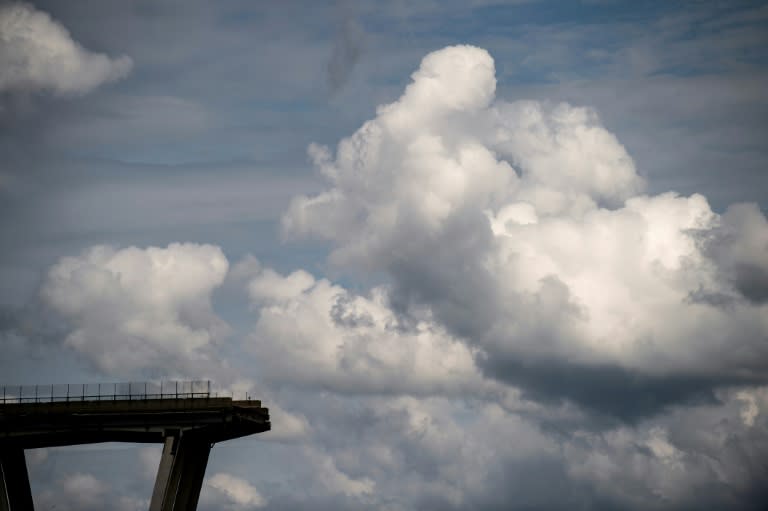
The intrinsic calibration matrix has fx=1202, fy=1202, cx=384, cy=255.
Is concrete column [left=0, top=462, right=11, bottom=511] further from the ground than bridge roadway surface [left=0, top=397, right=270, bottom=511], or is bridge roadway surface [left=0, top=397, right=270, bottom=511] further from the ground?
bridge roadway surface [left=0, top=397, right=270, bottom=511]

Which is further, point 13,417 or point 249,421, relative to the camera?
point 249,421

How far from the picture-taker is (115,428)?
376 ft

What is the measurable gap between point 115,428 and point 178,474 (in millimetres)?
7451

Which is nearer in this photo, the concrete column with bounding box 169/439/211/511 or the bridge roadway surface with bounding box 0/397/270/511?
the bridge roadway surface with bounding box 0/397/270/511

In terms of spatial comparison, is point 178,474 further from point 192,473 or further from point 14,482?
Answer: point 14,482

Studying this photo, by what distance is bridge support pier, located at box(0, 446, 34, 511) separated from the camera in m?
112

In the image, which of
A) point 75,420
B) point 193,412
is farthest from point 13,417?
point 193,412

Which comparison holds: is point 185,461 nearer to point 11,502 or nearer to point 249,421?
point 249,421

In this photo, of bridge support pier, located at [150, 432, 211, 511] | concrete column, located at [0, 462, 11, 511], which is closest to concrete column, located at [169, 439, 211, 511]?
bridge support pier, located at [150, 432, 211, 511]

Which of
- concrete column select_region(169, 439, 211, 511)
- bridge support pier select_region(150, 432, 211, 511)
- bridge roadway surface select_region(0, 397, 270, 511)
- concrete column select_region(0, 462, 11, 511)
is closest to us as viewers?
concrete column select_region(0, 462, 11, 511)

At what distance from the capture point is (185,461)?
116750 millimetres

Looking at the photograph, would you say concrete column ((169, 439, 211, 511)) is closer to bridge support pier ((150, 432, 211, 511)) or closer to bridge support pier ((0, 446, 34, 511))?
bridge support pier ((150, 432, 211, 511))

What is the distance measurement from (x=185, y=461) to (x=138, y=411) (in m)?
7.12

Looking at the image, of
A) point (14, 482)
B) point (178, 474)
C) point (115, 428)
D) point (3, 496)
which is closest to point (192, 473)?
point (178, 474)
